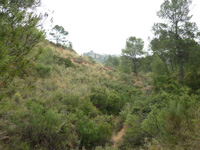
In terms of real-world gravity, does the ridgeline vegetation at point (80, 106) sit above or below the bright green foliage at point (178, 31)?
below

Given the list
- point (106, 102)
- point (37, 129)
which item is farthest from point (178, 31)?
point (37, 129)

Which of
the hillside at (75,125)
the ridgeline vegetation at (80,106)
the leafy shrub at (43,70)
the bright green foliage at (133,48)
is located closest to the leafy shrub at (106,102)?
the ridgeline vegetation at (80,106)

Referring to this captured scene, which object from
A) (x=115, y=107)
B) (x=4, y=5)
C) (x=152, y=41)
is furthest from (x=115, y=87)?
(x=4, y=5)

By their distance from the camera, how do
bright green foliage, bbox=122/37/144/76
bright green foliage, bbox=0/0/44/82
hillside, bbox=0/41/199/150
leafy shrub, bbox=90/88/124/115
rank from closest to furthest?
bright green foliage, bbox=0/0/44/82 → hillside, bbox=0/41/199/150 → leafy shrub, bbox=90/88/124/115 → bright green foliage, bbox=122/37/144/76

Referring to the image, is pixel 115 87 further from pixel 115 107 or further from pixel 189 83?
pixel 189 83

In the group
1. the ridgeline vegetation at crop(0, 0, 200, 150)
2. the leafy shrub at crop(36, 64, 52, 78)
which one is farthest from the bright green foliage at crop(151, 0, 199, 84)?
the leafy shrub at crop(36, 64, 52, 78)

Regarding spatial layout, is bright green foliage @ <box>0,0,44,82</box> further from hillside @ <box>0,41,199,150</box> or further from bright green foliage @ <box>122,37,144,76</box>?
bright green foliage @ <box>122,37,144,76</box>

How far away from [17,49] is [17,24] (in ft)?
1.67

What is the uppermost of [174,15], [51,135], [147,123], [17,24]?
[174,15]

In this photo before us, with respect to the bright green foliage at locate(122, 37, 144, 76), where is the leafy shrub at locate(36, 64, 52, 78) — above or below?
below

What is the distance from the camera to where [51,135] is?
5.29 metres

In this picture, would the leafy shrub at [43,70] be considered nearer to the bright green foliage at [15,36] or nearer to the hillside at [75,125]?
the hillside at [75,125]

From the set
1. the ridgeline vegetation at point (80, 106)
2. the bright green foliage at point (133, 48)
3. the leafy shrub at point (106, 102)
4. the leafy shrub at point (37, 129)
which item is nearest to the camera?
the ridgeline vegetation at point (80, 106)

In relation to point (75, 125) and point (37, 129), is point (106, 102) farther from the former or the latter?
point (37, 129)
